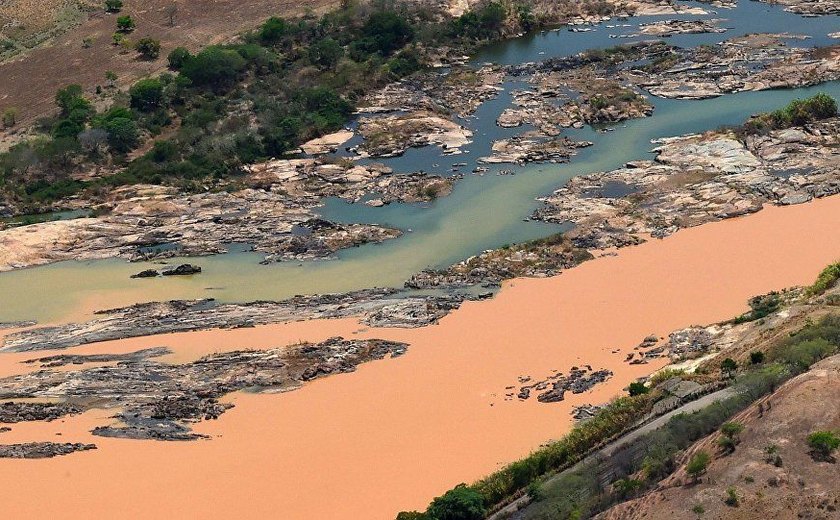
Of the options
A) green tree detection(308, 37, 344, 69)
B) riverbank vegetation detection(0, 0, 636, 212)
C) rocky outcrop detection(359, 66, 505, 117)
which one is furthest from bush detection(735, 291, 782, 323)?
green tree detection(308, 37, 344, 69)

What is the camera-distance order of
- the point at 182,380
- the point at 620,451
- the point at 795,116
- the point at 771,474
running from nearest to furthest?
the point at 771,474 → the point at 620,451 → the point at 182,380 → the point at 795,116

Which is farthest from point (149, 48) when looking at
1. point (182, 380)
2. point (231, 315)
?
point (182, 380)

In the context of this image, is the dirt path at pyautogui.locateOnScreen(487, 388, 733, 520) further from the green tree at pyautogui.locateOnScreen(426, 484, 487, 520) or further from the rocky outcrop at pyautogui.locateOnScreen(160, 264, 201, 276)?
the rocky outcrop at pyautogui.locateOnScreen(160, 264, 201, 276)

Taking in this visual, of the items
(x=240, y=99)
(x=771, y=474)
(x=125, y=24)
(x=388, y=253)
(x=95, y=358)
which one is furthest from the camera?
(x=125, y=24)

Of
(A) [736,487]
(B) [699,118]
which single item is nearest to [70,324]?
(A) [736,487]

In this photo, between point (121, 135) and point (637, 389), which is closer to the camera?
point (637, 389)

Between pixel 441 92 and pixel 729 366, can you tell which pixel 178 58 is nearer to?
pixel 441 92
